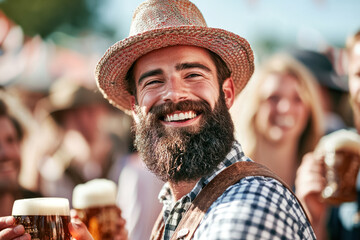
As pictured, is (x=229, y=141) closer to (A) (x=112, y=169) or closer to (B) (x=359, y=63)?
(B) (x=359, y=63)

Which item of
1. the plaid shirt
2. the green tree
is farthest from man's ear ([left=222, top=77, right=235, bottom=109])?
the green tree

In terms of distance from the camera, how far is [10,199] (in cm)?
367

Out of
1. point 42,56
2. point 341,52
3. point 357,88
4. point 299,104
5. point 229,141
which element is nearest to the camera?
point 229,141

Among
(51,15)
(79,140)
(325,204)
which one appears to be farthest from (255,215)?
(51,15)

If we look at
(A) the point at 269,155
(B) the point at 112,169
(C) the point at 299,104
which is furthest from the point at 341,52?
(B) the point at 112,169

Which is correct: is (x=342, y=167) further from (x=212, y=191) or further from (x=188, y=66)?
(x=212, y=191)

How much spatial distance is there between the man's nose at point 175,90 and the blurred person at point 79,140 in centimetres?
285

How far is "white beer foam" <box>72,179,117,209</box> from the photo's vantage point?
2.51 m

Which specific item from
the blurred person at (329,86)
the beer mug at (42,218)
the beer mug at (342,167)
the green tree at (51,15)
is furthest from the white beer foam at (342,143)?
the green tree at (51,15)

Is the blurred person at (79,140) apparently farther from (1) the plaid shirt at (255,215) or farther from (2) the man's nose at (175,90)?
(1) the plaid shirt at (255,215)

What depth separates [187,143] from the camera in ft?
6.43

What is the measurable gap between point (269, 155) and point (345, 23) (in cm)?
254

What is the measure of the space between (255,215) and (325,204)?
7.08ft

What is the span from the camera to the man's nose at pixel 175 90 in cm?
199
